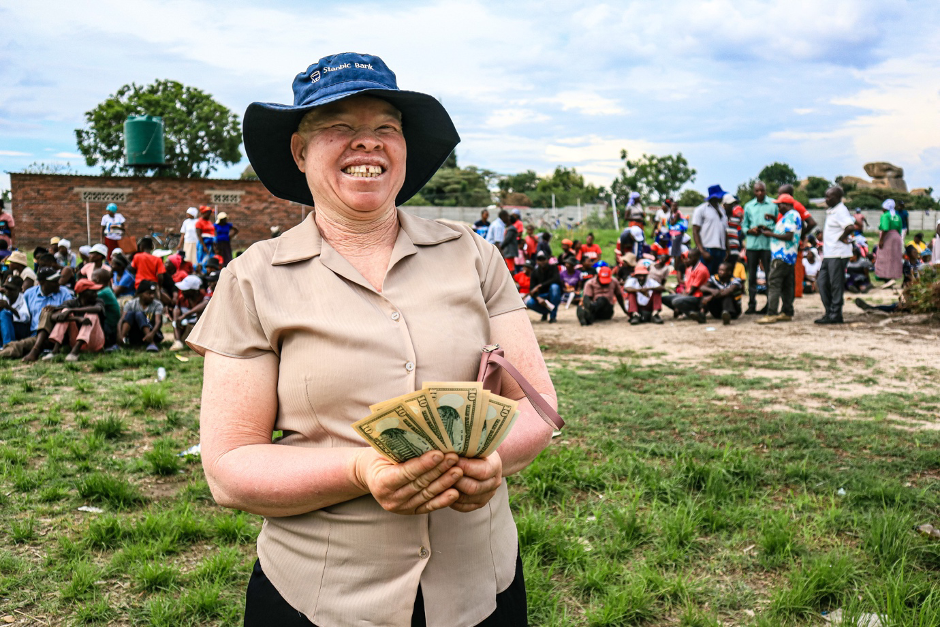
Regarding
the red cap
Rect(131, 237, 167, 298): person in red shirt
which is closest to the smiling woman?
the red cap

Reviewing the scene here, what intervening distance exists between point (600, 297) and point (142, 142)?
2374 cm

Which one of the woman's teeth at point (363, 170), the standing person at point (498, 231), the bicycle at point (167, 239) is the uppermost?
the bicycle at point (167, 239)

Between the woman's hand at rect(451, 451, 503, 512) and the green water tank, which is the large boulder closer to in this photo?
the green water tank

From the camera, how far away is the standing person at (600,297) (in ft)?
40.5

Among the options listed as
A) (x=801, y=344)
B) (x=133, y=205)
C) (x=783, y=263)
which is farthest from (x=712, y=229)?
(x=133, y=205)

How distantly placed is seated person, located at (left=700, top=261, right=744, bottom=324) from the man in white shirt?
119 centimetres

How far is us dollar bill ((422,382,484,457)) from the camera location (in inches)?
50.9

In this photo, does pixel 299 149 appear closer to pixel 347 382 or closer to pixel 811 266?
pixel 347 382

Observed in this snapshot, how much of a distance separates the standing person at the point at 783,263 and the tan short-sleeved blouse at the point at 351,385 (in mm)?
10934

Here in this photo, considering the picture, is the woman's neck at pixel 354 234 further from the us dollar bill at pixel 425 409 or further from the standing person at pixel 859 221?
the standing person at pixel 859 221

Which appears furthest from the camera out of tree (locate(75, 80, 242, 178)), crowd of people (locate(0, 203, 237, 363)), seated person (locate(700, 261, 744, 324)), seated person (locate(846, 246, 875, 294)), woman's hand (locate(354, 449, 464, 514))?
tree (locate(75, 80, 242, 178))

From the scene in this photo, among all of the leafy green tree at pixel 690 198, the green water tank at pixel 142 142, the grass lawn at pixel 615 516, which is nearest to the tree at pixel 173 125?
the green water tank at pixel 142 142

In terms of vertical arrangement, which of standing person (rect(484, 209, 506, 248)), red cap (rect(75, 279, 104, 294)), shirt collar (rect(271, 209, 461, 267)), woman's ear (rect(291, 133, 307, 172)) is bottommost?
red cap (rect(75, 279, 104, 294))

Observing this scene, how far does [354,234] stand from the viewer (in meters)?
1.86
